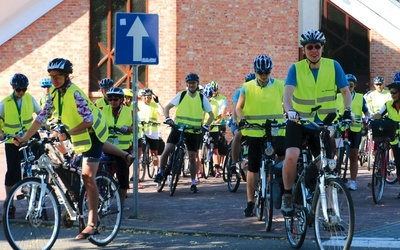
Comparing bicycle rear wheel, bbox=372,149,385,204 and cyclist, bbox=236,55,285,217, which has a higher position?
cyclist, bbox=236,55,285,217

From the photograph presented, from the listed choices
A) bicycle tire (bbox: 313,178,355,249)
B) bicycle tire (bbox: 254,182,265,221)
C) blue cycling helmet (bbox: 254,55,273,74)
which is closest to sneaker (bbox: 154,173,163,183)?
bicycle tire (bbox: 254,182,265,221)

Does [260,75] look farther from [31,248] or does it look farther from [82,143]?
[31,248]

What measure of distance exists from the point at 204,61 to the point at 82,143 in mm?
16398

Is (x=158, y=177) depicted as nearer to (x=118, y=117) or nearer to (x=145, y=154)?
(x=118, y=117)

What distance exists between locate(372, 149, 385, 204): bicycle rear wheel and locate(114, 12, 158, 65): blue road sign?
162 inches

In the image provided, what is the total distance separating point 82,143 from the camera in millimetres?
9508

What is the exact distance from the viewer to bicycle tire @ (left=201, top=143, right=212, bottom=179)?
18859mm

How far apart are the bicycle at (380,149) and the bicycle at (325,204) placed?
489cm

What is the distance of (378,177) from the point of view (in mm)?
14328

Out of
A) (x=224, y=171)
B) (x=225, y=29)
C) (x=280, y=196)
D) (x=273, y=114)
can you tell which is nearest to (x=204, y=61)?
(x=225, y=29)

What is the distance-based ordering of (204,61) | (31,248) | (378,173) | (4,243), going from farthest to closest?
(204,61) < (378,173) < (4,243) < (31,248)

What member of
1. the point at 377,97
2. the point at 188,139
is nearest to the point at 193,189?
the point at 188,139

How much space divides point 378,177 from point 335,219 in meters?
6.22

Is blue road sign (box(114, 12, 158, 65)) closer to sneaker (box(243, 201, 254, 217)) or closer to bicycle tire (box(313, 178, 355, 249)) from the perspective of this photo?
sneaker (box(243, 201, 254, 217))
